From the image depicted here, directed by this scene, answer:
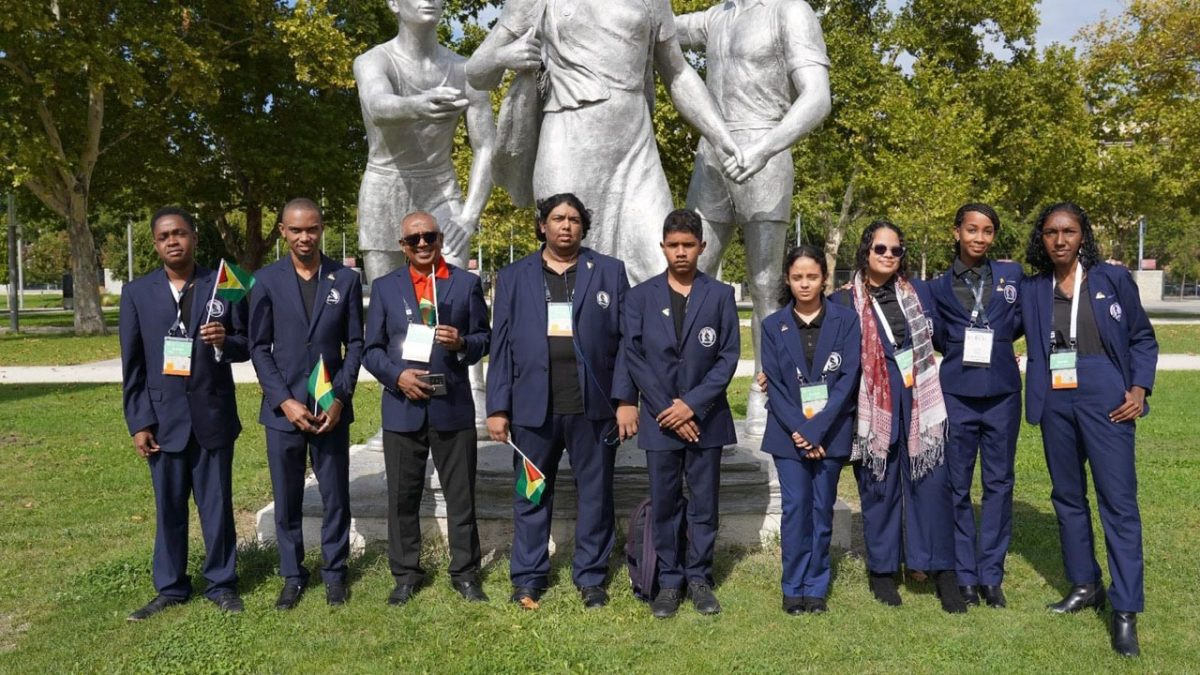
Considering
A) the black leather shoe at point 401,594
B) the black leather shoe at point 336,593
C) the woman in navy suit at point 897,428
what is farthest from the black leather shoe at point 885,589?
the black leather shoe at point 336,593

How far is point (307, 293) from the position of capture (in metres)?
4.48

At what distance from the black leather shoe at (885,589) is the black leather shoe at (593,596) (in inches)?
50.3

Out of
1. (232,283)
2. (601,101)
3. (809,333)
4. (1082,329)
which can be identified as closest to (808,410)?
(809,333)

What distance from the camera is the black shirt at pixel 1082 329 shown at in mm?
4148

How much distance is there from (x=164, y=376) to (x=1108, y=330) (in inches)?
162

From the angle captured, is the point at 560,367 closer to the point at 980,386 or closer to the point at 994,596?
the point at 980,386

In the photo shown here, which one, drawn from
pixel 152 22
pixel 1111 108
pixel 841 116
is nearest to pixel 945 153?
pixel 841 116

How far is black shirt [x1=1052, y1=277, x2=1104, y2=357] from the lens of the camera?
4148mm

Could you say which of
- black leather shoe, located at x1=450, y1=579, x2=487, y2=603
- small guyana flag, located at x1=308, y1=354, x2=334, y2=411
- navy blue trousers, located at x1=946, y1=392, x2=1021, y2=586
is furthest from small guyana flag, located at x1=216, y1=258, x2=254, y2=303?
navy blue trousers, located at x1=946, y1=392, x2=1021, y2=586

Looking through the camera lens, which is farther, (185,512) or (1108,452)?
(185,512)

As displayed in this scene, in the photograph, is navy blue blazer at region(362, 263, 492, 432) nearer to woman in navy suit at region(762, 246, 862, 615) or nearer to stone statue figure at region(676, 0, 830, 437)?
woman in navy suit at region(762, 246, 862, 615)

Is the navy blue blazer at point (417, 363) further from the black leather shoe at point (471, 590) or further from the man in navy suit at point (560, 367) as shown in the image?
the black leather shoe at point (471, 590)

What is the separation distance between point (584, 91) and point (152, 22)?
1794 centimetres

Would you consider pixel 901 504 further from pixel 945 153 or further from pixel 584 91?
pixel 945 153
